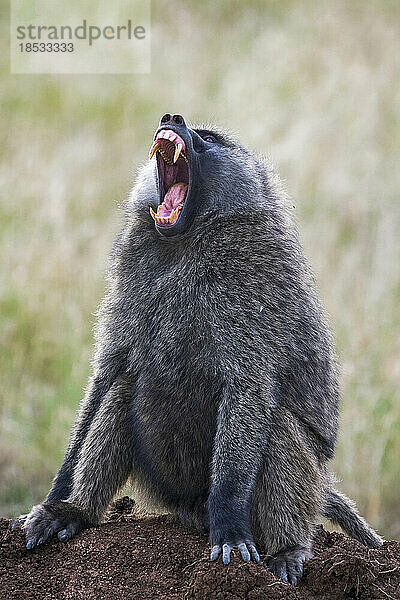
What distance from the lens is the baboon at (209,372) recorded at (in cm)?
316

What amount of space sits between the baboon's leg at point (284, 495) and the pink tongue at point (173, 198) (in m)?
0.84

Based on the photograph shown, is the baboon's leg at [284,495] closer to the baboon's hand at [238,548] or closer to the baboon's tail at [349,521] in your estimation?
the baboon's hand at [238,548]

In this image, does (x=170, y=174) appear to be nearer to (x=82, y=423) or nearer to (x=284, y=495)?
(x=82, y=423)

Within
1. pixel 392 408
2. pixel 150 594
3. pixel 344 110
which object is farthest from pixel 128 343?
pixel 344 110

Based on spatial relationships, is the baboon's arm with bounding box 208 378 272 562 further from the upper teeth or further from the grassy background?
the grassy background

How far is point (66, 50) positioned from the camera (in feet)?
33.4

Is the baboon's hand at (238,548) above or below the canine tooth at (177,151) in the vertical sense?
below

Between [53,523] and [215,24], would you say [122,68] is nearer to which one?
[215,24]

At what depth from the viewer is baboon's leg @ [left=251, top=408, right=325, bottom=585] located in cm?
319

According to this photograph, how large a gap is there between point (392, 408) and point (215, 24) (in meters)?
7.00

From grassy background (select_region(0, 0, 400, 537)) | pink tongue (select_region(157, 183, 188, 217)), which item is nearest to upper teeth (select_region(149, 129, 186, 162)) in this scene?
pink tongue (select_region(157, 183, 188, 217))

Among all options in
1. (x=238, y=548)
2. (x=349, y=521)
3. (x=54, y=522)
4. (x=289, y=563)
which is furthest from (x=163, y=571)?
(x=349, y=521)

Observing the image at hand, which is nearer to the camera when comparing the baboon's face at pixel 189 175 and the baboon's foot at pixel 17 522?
the baboon's face at pixel 189 175

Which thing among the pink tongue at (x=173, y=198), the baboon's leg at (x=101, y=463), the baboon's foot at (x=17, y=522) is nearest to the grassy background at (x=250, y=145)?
the pink tongue at (x=173, y=198)
